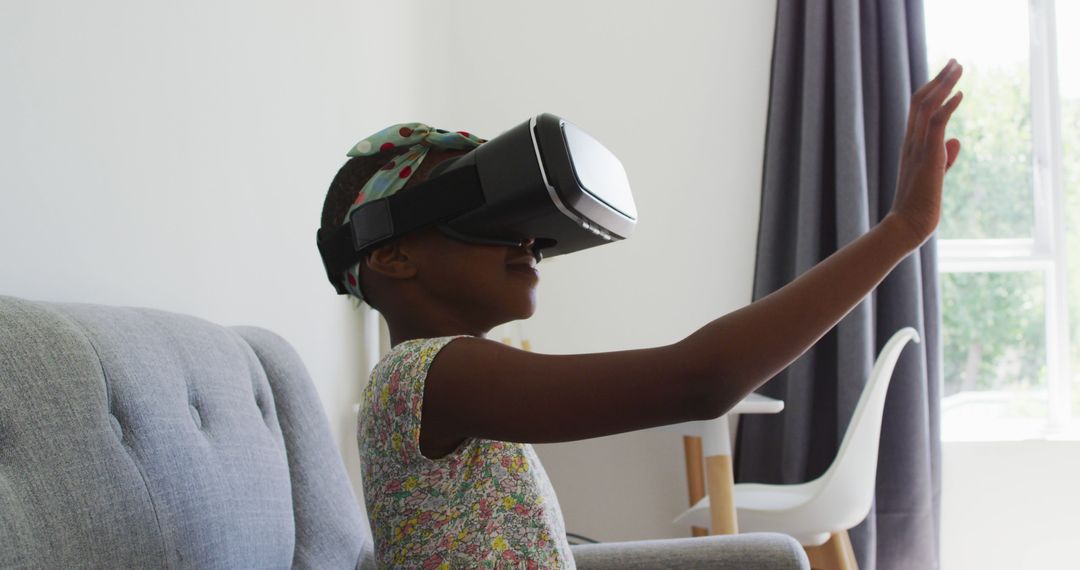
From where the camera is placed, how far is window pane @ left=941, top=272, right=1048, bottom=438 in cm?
293

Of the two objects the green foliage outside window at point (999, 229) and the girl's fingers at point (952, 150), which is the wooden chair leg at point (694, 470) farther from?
the girl's fingers at point (952, 150)

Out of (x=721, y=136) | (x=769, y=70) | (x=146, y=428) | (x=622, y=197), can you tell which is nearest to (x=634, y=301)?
(x=721, y=136)

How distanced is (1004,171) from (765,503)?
5.23 feet

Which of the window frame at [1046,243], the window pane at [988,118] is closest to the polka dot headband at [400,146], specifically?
the window frame at [1046,243]

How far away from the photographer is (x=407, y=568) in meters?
0.80

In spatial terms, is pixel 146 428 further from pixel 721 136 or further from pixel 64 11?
pixel 721 136

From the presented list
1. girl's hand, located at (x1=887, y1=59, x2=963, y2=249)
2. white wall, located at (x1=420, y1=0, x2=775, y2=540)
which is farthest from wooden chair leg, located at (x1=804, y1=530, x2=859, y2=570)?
girl's hand, located at (x1=887, y1=59, x2=963, y2=249)

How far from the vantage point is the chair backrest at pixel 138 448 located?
2.06 feet

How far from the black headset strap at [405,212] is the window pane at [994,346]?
2.54 m

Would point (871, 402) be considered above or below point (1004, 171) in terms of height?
below

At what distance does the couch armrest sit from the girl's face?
1.44 feet

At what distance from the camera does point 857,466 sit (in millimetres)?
2000

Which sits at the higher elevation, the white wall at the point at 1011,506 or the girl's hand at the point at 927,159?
the girl's hand at the point at 927,159

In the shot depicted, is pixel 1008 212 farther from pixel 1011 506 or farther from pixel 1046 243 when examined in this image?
pixel 1011 506
